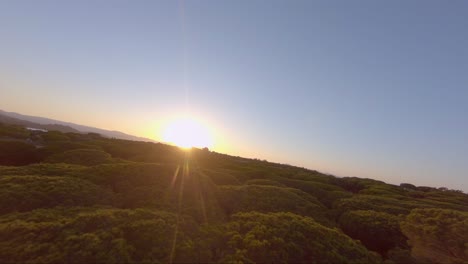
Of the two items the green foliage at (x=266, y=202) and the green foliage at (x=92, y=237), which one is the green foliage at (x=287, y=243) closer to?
the green foliage at (x=92, y=237)

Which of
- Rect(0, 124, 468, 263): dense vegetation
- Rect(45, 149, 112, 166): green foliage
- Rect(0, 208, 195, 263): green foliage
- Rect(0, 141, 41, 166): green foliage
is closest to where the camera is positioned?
Rect(0, 208, 195, 263): green foliage

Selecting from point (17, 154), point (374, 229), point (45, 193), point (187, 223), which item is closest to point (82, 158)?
point (17, 154)

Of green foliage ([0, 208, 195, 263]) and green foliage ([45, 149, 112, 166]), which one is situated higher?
green foliage ([45, 149, 112, 166])

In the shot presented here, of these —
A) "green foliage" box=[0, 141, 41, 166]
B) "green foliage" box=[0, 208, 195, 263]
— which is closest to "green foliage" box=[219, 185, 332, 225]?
"green foliage" box=[0, 208, 195, 263]

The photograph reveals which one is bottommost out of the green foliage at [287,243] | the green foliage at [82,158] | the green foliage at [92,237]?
the green foliage at [92,237]

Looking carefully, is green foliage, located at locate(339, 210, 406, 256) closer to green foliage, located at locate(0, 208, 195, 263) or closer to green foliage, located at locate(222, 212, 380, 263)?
green foliage, located at locate(222, 212, 380, 263)

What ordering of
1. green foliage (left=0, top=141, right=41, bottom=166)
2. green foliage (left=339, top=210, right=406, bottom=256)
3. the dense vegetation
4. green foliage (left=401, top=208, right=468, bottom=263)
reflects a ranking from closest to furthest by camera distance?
the dense vegetation, green foliage (left=401, top=208, right=468, bottom=263), green foliage (left=339, top=210, right=406, bottom=256), green foliage (left=0, top=141, right=41, bottom=166)

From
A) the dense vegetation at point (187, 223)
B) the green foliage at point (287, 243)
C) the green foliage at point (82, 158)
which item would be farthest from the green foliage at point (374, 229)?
the green foliage at point (82, 158)
